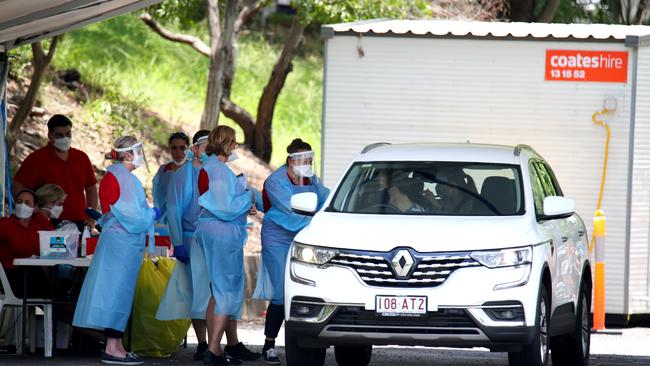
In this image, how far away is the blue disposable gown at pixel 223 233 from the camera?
10.1 m

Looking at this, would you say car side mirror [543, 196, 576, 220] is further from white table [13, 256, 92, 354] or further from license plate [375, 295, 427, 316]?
white table [13, 256, 92, 354]

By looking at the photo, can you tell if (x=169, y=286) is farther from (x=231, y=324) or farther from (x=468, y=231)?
(x=468, y=231)

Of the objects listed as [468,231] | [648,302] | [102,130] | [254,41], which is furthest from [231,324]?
[254,41]

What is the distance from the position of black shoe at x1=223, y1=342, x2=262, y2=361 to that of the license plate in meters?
2.53

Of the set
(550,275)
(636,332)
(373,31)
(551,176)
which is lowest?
(636,332)

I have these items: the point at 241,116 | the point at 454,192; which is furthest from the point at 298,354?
the point at 241,116

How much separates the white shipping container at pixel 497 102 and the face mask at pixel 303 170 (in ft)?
8.74

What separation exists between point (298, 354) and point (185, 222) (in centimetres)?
206

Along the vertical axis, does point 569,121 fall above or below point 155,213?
above

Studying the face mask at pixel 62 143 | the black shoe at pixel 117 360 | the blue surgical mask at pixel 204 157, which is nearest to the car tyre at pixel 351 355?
the black shoe at pixel 117 360

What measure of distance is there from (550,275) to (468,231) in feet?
2.44

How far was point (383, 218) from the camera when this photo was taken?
923cm

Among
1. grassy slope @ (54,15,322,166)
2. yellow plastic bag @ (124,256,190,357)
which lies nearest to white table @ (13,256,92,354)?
yellow plastic bag @ (124,256,190,357)

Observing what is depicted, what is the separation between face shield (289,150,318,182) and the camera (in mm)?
10586
